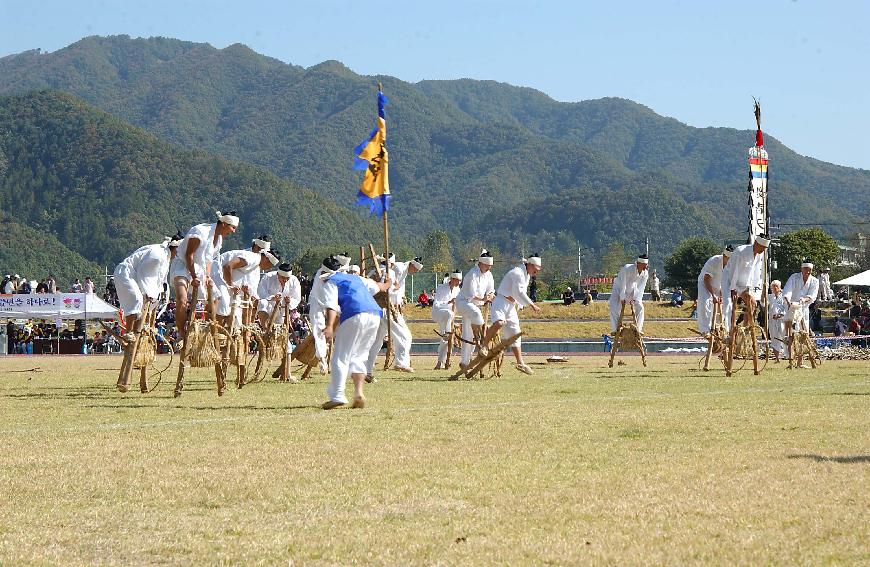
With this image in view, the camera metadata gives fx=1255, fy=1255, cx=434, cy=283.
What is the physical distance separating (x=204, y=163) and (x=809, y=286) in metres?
173

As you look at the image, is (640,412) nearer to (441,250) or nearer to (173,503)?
(173,503)

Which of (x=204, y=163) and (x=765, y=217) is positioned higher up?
(x=204, y=163)

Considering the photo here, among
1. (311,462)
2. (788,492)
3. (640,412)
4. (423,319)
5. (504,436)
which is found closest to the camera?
(788,492)

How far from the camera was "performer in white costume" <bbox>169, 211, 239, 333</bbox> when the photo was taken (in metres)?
15.2

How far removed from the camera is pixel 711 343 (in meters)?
22.9

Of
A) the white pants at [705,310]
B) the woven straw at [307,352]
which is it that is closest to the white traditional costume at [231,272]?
the woven straw at [307,352]

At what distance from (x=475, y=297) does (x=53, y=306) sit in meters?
22.1

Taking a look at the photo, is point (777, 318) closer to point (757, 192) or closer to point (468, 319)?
point (757, 192)

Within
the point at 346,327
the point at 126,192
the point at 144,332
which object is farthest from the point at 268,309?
the point at 126,192

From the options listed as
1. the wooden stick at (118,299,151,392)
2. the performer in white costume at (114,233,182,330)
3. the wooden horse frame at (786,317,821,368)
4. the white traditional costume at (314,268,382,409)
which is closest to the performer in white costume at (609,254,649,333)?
the wooden horse frame at (786,317,821,368)

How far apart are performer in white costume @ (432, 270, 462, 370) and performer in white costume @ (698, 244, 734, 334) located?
507cm

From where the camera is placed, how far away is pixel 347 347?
43.6 ft

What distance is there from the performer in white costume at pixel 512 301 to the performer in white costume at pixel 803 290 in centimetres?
706

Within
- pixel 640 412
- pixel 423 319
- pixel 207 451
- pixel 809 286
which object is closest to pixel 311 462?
pixel 207 451
